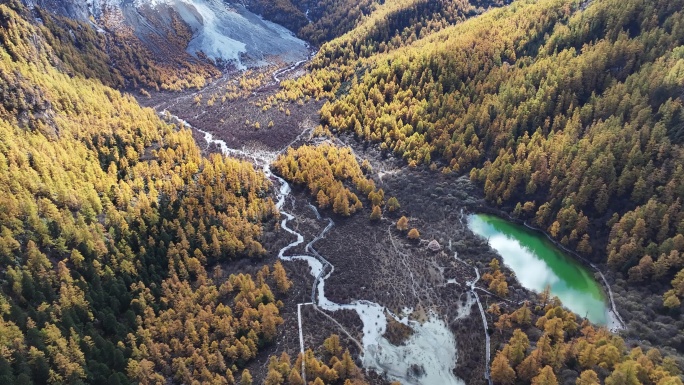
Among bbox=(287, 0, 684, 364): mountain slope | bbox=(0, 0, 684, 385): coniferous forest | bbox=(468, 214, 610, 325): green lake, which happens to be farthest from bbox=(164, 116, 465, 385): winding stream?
bbox=(287, 0, 684, 364): mountain slope

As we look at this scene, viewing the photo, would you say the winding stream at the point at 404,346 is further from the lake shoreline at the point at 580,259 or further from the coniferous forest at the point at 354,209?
the lake shoreline at the point at 580,259

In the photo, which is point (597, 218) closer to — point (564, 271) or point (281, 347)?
point (564, 271)

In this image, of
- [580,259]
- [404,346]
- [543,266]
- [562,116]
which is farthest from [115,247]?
[562,116]

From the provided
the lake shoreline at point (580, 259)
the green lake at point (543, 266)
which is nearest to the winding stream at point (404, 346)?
the green lake at point (543, 266)

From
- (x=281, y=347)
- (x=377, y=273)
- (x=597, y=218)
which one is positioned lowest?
(x=281, y=347)

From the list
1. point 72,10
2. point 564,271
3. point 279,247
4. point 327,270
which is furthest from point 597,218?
point 72,10

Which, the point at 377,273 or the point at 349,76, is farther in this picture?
the point at 349,76
